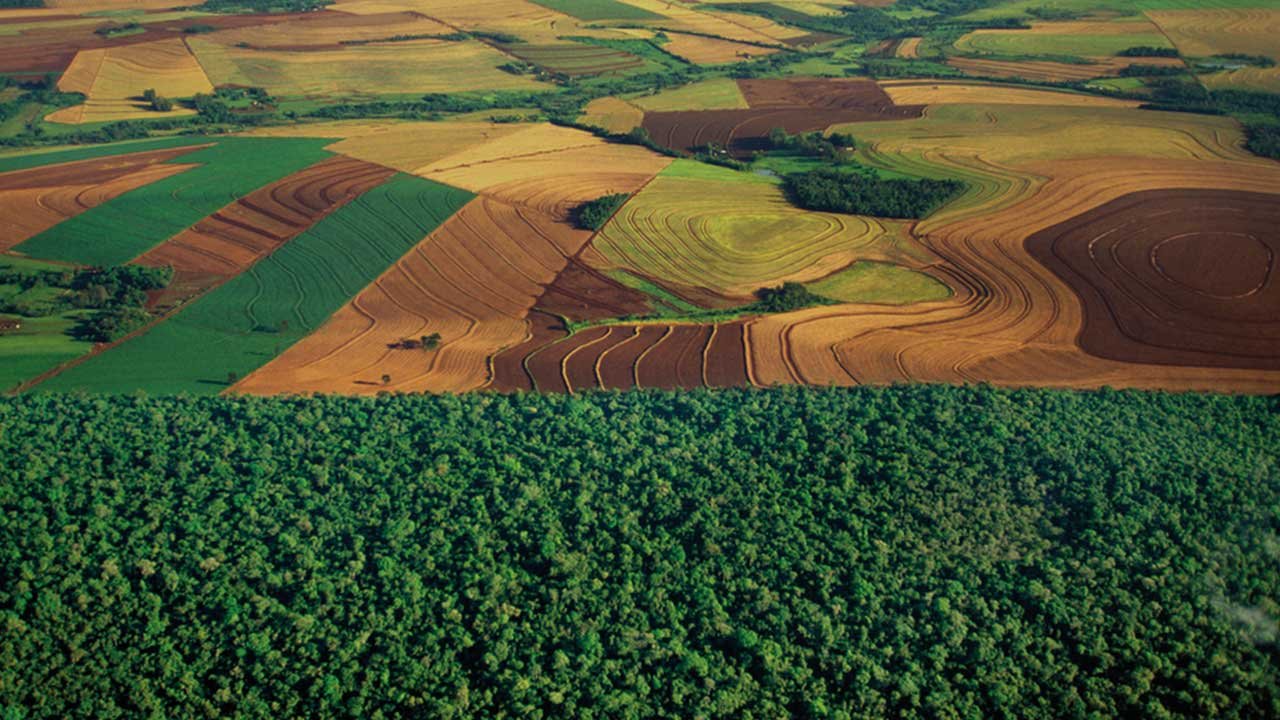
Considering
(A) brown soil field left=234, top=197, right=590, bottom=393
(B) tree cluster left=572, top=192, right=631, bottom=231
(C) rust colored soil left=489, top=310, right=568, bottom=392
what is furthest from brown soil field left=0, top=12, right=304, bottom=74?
(C) rust colored soil left=489, top=310, right=568, bottom=392

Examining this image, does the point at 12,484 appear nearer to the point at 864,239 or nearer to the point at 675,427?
the point at 675,427

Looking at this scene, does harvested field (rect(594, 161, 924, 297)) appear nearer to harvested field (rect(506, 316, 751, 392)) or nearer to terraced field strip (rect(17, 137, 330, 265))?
harvested field (rect(506, 316, 751, 392))

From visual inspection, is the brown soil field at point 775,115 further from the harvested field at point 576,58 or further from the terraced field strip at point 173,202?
the terraced field strip at point 173,202

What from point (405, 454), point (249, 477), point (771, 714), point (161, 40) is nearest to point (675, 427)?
point (405, 454)

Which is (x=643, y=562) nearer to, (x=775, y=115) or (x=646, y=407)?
(x=646, y=407)

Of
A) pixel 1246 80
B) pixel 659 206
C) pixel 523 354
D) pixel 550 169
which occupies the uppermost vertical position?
pixel 1246 80

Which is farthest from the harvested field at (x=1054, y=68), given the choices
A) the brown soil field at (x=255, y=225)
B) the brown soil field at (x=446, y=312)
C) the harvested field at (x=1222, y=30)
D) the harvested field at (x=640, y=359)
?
the brown soil field at (x=255, y=225)

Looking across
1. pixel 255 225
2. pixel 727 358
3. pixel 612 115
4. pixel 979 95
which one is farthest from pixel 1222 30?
pixel 255 225
